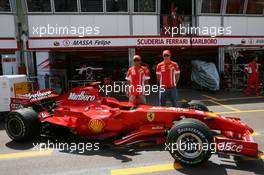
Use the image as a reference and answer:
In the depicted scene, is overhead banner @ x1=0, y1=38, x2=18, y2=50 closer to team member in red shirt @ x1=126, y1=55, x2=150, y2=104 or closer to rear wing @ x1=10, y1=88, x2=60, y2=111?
rear wing @ x1=10, y1=88, x2=60, y2=111

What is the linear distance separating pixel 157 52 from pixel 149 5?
9.16 ft

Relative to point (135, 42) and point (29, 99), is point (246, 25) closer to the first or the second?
point (135, 42)

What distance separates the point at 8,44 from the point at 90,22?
378 cm

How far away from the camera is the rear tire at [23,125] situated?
18.3ft

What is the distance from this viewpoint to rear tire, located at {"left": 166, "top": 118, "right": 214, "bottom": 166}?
4.21m

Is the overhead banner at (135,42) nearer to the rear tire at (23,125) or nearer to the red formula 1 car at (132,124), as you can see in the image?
the red formula 1 car at (132,124)

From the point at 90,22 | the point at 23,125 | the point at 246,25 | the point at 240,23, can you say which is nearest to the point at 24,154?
the point at 23,125

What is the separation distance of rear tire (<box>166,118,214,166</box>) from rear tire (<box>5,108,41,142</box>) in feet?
9.55

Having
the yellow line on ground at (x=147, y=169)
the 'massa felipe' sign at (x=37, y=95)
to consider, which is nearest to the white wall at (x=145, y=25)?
the 'massa felipe' sign at (x=37, y=95)

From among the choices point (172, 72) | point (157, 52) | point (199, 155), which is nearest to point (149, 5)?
point (157, 52)

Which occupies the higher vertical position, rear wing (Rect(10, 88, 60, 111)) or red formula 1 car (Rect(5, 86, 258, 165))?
rear wing (Rect(10, 88, 60, 111))

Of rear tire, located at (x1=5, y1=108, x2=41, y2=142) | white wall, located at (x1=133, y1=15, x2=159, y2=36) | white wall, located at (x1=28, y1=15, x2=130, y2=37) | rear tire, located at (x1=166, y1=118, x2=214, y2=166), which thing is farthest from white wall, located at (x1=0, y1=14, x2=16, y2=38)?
rear tire, located at (x1=166, y1=118, x2=214, y2=166)

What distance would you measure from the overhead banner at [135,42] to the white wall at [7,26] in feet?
2.77

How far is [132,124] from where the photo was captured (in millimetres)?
5164
